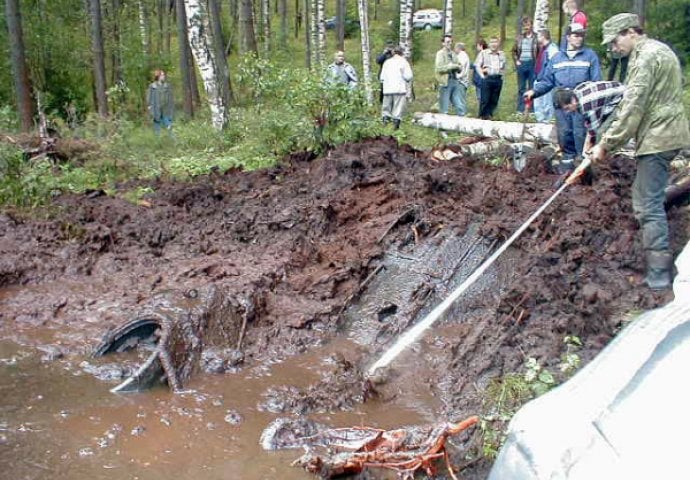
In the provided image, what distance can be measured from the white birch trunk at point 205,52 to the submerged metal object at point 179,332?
26.0 ft

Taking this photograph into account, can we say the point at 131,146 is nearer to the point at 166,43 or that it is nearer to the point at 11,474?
the point at 11,474

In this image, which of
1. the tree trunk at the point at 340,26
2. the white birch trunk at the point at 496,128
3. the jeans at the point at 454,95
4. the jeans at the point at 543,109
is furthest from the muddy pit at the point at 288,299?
the tree trunk at the point at 340,26

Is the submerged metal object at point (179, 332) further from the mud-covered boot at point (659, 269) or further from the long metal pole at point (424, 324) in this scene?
the mud-covered boot at point (659, 269)

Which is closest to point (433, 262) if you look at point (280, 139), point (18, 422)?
point (18, 422)

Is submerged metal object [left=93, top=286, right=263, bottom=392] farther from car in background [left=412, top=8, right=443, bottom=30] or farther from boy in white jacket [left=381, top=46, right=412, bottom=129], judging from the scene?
car in background [left=412, top=8, right=443, bottom=30]

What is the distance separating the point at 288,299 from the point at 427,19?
32.1 meters

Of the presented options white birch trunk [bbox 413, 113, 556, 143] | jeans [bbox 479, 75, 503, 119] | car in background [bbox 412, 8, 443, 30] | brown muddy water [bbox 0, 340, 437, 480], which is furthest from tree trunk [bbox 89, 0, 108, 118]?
car in background [bbox 412, 8, 443, 30]

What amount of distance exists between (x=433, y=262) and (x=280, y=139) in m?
5.04

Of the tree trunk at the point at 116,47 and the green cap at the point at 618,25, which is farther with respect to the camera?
the tree trunk at the point at 116,47

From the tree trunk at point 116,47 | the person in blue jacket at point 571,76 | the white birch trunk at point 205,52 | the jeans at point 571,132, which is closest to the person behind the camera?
the jeans at point 571,132

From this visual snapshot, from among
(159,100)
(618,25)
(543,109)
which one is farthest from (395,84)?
(618,25)

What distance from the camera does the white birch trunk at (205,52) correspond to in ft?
42.8

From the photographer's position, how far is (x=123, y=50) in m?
22.3

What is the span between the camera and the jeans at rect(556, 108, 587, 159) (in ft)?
26.8
